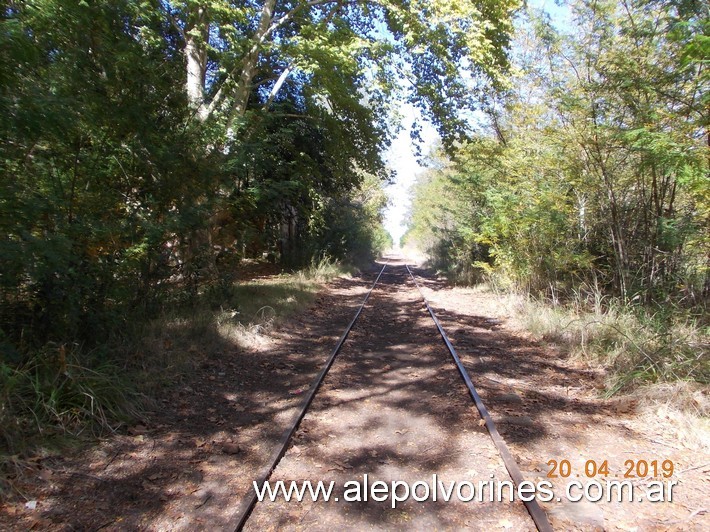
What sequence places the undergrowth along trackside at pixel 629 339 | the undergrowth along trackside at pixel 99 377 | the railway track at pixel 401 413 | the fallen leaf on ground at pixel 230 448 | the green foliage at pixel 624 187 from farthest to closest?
the green foliage at pixel 624 187 < the undergrowth along trackside at pixel 629 339 < the fallen leaf on ground at pixel 230 448 < the undergrowth along trackside at pixel 99 377 < the railway track at pixel 401 413

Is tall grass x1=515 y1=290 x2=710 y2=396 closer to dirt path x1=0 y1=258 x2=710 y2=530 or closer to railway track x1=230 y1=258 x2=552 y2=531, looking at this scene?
dirt path x1=0 y1=258 x2=710 y2=530

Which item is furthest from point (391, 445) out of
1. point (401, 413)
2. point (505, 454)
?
point (505, 454)

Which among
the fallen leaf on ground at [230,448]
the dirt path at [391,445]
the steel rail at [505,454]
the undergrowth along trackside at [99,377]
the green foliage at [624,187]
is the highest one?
the green foliage at [624,187]

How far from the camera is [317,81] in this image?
484 inches

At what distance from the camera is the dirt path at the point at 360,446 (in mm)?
3121

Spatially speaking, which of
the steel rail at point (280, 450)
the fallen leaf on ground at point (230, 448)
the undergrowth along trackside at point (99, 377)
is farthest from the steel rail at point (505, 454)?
the undergrowth along trackside at point (99, 377)

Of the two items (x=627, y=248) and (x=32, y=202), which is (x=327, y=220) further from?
(x=32, y=202)

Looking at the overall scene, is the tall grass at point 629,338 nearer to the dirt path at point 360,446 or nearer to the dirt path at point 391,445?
the dirt path at point 360,446

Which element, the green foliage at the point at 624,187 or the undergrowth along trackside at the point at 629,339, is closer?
the undergrowth along trackside at the point at 629,339

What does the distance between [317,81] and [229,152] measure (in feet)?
18.8

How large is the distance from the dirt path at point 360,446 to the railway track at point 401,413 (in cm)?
2

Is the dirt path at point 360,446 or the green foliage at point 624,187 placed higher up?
the green foliage at point 624,187

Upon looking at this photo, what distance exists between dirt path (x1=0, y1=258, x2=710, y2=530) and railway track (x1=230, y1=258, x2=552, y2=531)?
0.02 m

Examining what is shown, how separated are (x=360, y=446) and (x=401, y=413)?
3.06ft
